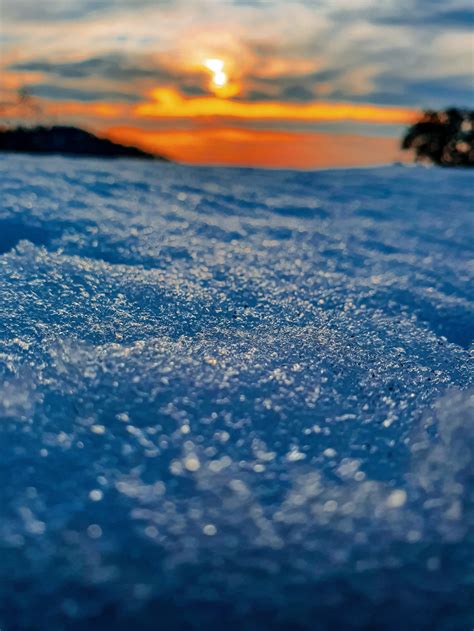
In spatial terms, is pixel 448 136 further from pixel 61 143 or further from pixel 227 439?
pixel 227 439

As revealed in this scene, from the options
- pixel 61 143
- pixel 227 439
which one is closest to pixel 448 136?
pixel 61 143

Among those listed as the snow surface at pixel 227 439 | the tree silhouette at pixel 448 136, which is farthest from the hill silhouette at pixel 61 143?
the snow surface at pixel 227 439

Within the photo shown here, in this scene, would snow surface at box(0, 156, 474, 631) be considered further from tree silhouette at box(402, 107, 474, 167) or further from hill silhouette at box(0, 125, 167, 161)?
hill silhouette at box(0, 125, 167, 161)

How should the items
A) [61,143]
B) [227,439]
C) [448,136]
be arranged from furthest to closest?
[61,143] → [448,136] → [227,439]

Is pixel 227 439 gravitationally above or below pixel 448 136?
below

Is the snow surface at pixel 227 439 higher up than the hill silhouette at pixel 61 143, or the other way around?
the hill silhouette at pixel 61 143

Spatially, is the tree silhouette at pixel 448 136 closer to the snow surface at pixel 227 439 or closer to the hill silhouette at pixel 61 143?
the hill silhouette at pixel 61 143

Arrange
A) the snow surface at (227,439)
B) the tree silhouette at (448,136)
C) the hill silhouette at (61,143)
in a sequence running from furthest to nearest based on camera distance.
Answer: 1. the hill silhouette at (61,143)
2. the tree silhouette at (448,136)
3. the snow surface at (227,439)

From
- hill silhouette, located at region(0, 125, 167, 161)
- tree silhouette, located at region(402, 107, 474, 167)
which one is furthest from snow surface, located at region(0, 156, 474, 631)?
hill silhouette, located at region(0, 125, 167, 161)
